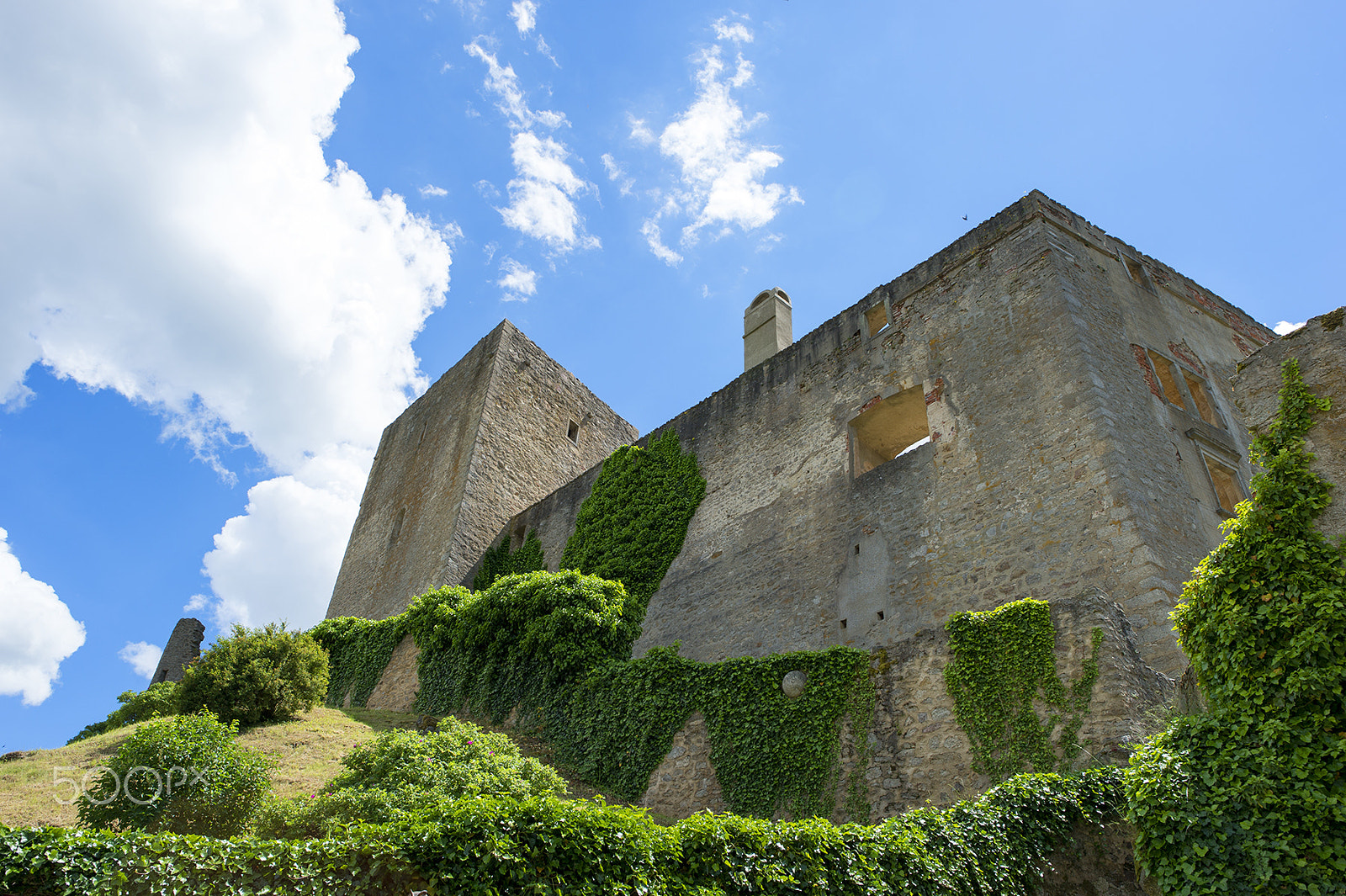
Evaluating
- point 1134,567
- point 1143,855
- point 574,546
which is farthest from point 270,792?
point 574,546

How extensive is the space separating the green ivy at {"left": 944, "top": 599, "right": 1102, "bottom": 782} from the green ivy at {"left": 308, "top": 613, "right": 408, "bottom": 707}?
1055cm

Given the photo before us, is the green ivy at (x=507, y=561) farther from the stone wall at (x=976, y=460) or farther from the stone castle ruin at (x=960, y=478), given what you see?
the stone wall at (x=976, y=460)

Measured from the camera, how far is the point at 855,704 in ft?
25.5

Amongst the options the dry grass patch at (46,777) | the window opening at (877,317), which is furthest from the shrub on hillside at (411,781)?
the window opening at (877,317)

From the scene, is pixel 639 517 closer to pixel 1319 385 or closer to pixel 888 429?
pixel 888 429

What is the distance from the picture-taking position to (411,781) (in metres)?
6.73

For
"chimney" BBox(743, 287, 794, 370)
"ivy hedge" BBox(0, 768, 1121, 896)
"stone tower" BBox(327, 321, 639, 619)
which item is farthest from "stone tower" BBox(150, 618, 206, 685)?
"ivy hedge" BBox(0, 768, 1121, 896)

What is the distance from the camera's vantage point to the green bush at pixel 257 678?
33.7ft

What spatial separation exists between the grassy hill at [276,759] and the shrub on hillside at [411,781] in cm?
76

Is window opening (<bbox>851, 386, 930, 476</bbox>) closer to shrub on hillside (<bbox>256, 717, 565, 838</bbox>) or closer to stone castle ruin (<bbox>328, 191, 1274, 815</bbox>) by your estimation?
stone castle ruin (<bbox>328, 191, 1274, 815</bbox>)

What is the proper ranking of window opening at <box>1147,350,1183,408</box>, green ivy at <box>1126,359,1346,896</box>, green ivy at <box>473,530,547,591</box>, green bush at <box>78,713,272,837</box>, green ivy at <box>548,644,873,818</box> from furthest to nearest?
green ivy at <box>473,530,547,591</box> → window opening at <box>1147,350,1183,408</box> → green ivy at <box>548,644,873,818</box> → green bush at <box>78,713,272,837</box> → green ivy at <box>1126,359,1346,896</box>

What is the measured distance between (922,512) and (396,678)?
30.7ft

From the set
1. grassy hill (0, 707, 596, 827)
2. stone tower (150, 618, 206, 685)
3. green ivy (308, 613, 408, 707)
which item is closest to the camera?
grassy hill (0, 707, 596, 827)

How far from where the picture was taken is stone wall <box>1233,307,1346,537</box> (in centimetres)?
516
